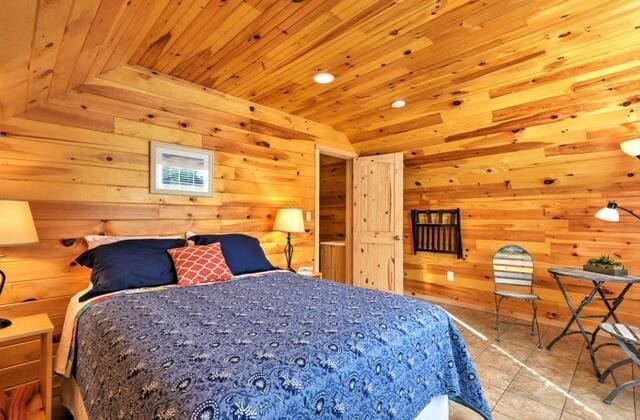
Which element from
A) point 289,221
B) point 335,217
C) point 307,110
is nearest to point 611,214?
point 289,221

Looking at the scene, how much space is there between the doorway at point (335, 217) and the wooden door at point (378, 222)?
149 mm

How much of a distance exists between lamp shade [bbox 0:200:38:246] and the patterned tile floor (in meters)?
2.62

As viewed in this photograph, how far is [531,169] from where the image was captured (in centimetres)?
348

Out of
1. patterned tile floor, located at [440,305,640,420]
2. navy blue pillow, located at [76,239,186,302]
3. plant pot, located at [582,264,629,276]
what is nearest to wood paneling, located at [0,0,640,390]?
navy blue pillow, located at [76,239,186,302]

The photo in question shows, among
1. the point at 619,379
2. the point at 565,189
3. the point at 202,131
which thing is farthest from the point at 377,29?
the point at 619,379

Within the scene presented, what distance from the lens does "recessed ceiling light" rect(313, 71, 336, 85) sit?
8.99ft

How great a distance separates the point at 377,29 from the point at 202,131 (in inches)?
70.2

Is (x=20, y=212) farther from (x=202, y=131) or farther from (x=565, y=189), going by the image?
(x=565, y=189)

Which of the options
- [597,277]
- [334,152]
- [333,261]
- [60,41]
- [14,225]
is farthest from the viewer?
[333,261]

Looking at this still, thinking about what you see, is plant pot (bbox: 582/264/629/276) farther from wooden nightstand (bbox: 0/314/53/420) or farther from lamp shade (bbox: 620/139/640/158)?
wooden nightstand (bbox: 0/314/53/420)

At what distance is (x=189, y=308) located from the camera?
1651 millimetres

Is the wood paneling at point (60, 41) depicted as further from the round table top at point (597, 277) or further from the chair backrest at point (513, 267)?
the chair backrest at point (513, 267)

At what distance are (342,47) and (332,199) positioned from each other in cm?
352

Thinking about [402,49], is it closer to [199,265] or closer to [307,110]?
[307,110]
